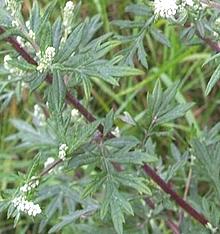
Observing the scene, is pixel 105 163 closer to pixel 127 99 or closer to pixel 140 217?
pixel 140 217

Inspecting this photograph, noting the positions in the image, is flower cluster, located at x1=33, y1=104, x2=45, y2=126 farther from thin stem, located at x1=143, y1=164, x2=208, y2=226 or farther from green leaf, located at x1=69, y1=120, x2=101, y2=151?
green leaf, located at x1=69, y1=120, x2=101, y2=151

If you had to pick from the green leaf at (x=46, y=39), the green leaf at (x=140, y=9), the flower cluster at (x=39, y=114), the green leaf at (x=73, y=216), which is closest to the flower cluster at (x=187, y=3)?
the green leaf at (x=46, y=39)

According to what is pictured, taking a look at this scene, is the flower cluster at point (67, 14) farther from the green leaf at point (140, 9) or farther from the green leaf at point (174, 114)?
the green leaf at point (174, 114)

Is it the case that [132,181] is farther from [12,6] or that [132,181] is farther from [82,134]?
[12,6]

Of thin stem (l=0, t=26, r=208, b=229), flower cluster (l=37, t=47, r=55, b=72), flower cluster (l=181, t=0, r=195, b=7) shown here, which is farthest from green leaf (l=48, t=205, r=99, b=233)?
flower cluster (l=181, t=0, r=195, b=7)

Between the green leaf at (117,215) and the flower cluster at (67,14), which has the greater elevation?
the flower cluster at (67,14)

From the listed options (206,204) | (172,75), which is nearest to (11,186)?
(172,75)
